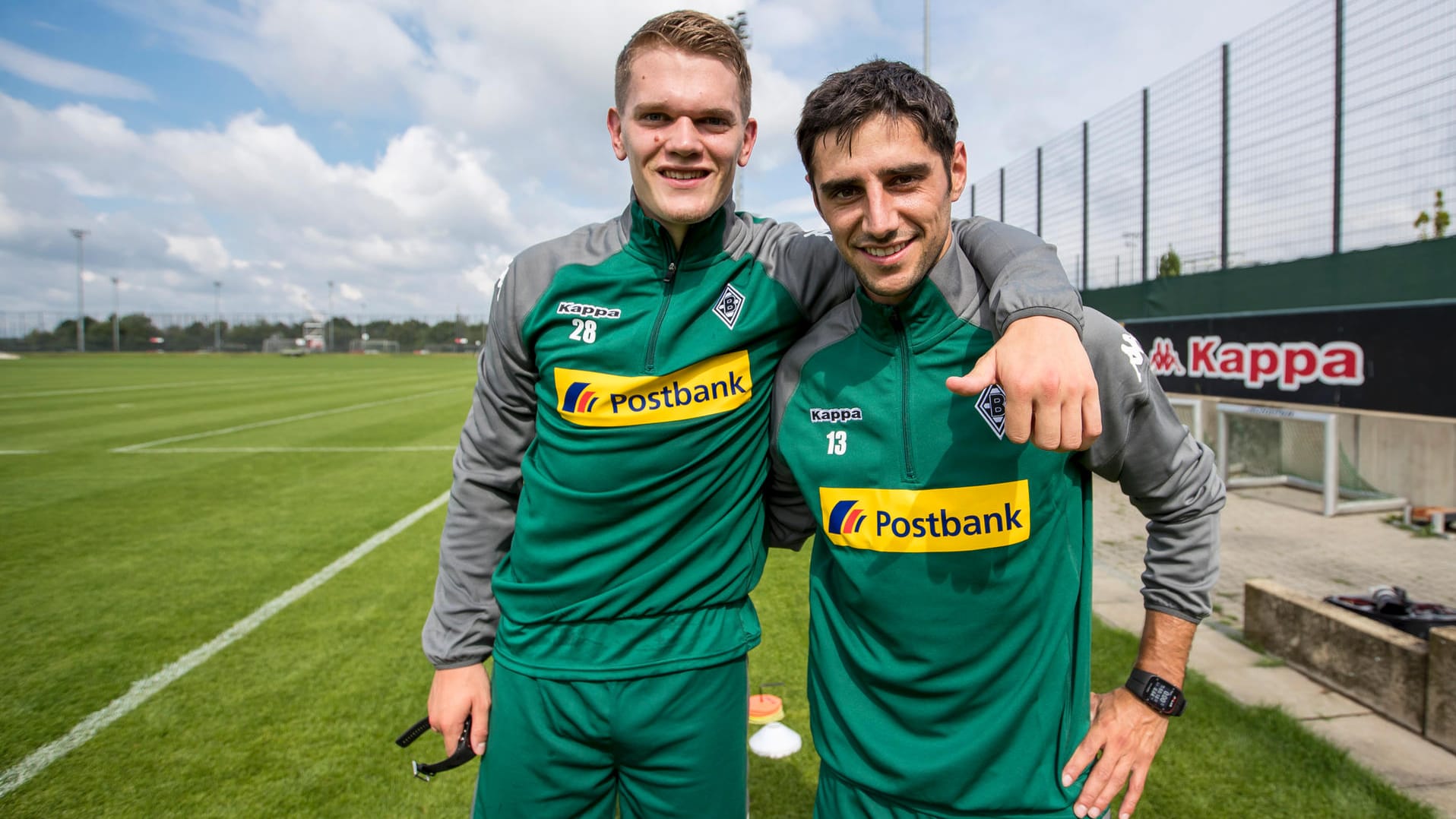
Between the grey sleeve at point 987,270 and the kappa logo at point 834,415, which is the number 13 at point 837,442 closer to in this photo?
the kappa logo at point 834,415

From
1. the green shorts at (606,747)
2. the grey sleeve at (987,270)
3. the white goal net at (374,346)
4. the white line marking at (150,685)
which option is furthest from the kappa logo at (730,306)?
the white goal net at (374,346)

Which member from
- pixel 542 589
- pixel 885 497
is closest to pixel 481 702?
pixel 542 589

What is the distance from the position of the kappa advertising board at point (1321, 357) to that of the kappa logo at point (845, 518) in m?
Answer: 6.01

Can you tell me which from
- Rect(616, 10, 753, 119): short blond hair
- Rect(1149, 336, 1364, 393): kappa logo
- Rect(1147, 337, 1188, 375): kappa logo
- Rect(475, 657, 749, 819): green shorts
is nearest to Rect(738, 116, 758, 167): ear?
Rect(616, 10, 753, 119): short blond hair

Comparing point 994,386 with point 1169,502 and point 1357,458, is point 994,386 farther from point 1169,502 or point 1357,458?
point 1357,458

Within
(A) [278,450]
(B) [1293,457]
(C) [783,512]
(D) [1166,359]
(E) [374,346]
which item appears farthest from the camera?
(E) [374,346]

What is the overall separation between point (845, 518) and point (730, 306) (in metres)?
0.58

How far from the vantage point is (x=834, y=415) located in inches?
65.3

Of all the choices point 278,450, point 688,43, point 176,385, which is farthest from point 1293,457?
point 176,385

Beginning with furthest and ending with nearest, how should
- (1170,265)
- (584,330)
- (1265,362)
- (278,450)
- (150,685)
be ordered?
(278,450) → (1170,265) → (1265,362) → (150,685) → (584,330)

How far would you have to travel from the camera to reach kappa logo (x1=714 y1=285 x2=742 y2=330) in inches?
72.4

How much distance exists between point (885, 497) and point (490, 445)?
0.96 meters

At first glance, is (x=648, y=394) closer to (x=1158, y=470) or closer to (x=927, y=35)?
(x=1158, y=470)

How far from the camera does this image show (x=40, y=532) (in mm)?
6793
